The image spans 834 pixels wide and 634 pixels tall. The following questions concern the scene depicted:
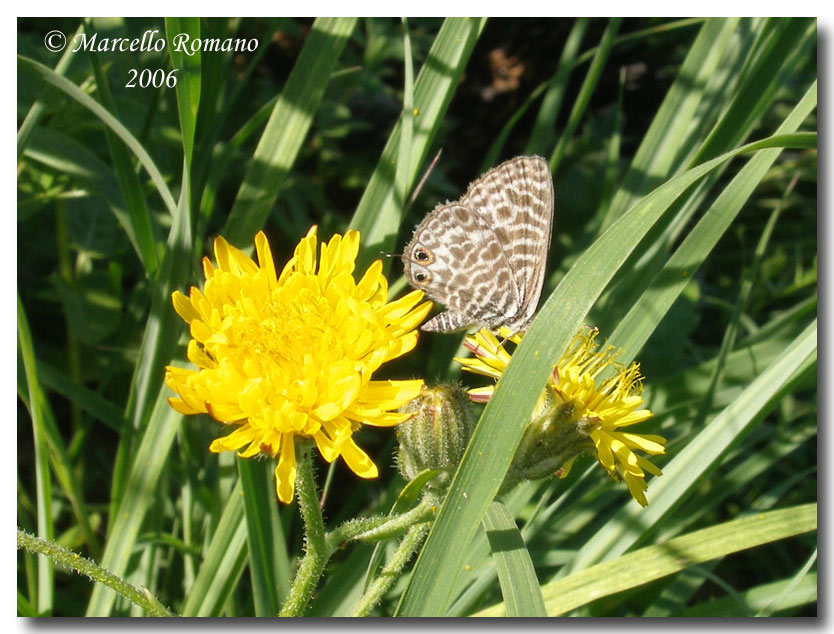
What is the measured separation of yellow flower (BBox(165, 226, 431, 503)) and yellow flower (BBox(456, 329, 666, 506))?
22 centimetres

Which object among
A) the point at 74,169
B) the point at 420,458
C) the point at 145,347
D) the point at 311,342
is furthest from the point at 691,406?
the point at 74,169

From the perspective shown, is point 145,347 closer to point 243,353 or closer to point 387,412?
point 243,353

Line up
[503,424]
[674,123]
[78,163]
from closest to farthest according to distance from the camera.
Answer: [503,424] < [78,163] < [674,123]

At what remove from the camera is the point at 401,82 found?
8.29ft

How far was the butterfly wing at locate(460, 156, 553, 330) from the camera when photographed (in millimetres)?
1541

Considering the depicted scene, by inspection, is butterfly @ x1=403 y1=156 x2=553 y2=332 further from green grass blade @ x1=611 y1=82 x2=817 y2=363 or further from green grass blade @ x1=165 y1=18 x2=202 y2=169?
green grass blade @ x1=165 y1=18 x2=202 y2=169

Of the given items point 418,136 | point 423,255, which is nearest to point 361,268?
point 423,255

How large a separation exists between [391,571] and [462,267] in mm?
555

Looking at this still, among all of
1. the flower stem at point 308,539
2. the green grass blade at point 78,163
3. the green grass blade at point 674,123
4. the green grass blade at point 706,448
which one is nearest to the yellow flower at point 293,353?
the flower stem at point 308,539

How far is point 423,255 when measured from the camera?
1546mm

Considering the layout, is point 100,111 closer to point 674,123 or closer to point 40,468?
point 40,468

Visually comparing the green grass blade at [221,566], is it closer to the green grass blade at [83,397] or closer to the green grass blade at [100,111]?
the green grass blade at [83,397]
